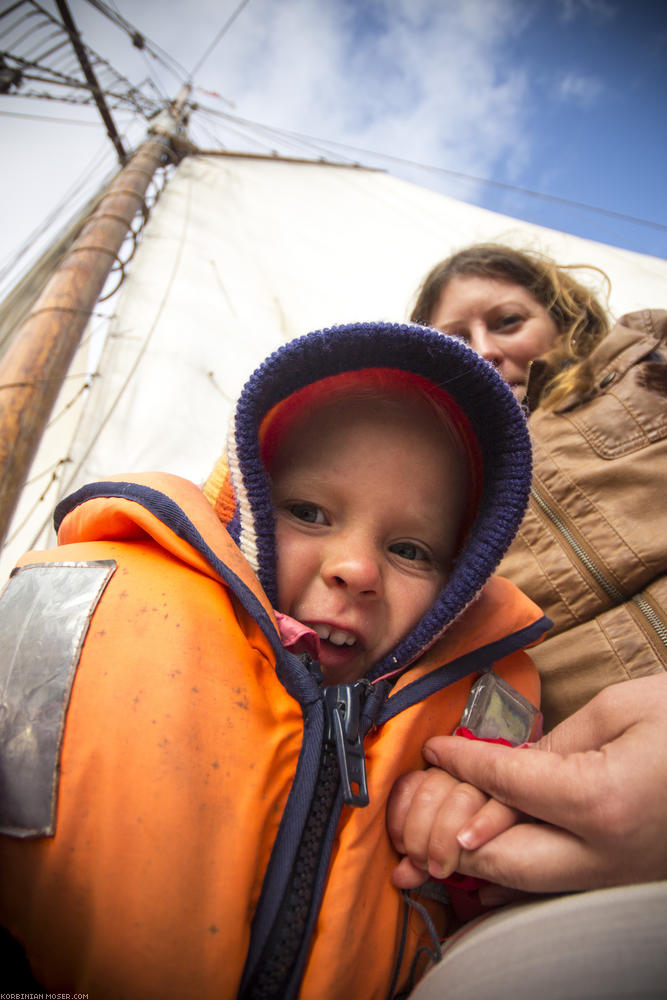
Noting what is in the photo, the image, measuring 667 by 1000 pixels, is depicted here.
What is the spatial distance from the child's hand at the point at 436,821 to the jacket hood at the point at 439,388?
0.13 m

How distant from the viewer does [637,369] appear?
83 centimetres

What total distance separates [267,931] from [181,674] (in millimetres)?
203

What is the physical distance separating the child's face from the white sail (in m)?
1.38

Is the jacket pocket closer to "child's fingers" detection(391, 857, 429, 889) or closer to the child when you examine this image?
the child

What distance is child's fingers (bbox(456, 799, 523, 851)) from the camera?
40cm

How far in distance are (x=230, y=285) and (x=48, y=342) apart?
85.9 inches

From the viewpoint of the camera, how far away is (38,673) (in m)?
0.39

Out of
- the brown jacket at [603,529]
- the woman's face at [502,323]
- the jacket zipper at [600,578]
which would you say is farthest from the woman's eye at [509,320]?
the jacket zipper at [600,578]

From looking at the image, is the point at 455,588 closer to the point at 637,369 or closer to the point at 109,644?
the point at 109,644

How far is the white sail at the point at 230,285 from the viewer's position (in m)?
2.23

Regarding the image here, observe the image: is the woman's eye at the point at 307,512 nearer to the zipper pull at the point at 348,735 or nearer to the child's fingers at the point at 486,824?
the zipper pull at the point at 348,735

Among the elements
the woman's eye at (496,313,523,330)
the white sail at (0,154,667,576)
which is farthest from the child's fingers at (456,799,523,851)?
the white sail at (0,154,667,576)

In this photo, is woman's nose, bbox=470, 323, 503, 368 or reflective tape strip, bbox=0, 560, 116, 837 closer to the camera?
reflective tape strip, bbox=0, 560, 116, 837

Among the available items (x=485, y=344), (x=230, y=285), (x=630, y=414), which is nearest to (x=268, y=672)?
(x=630, y=414)
